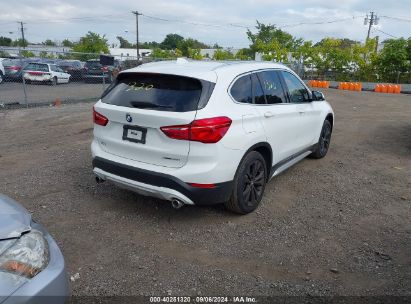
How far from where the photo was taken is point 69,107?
12750 millimetres

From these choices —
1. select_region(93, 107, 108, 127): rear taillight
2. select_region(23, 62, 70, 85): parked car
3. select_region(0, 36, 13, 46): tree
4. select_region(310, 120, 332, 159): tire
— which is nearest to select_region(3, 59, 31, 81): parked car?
select_region(23, 62, 70, 85): parked car

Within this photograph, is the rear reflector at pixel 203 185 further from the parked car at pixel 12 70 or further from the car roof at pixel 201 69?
the parked car at pixel 12 70

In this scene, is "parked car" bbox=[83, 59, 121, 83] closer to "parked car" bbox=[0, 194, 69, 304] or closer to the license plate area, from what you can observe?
the license plate area

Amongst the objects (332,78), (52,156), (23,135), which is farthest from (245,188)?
(332,78)

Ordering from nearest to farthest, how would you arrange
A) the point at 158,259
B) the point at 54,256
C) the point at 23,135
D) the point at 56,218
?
1. the point at 54,256
2. the point at 158,259
3. the point at 56,218
4. the point at 23,135

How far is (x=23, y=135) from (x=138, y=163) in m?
5.54

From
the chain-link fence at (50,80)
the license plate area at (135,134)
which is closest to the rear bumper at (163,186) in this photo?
the license plate area at (135,134)

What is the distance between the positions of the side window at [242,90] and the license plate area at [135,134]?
1.04 metres

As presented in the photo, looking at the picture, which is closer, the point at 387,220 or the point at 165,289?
the point at 165,289

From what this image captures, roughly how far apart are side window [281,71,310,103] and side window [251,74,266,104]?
32.7 inches

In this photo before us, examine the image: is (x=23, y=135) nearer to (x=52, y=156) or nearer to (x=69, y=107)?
(x=52, y=156)

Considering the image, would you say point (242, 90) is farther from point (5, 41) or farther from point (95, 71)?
point (5, 41)

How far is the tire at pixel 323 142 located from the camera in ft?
20.8

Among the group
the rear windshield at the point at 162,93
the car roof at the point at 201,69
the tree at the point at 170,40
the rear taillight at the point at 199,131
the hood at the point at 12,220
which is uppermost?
the tree at the point at 170,40
